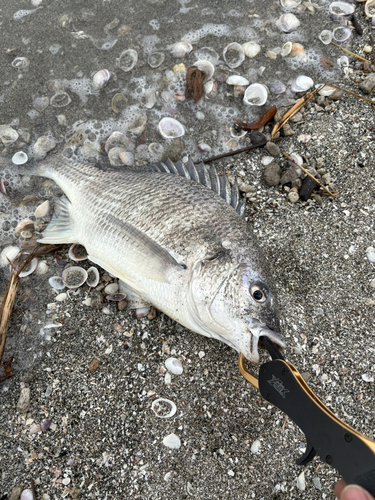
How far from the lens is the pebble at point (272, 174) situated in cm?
361

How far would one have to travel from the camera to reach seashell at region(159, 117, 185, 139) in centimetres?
389

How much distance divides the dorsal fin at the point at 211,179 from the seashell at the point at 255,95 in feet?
4.06

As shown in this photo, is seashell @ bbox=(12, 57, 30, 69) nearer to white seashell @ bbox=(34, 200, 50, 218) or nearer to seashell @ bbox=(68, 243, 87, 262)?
white seashell @ bbox=(34, 200, 50, 218)

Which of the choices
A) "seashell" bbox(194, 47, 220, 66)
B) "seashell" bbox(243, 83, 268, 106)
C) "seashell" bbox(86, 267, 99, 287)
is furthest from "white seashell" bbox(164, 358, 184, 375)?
"seashell" bbox(194, 47, 220, 66)

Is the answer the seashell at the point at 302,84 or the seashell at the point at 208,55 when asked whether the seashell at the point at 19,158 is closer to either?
the seashell at the point at 208,55

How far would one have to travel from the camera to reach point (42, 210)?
142 inches

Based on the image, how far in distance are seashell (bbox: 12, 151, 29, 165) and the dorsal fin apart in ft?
4.88

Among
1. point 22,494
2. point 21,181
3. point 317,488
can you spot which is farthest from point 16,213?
point 317,488

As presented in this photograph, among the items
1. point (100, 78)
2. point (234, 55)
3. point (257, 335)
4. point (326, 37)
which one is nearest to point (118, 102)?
point (100, 78)

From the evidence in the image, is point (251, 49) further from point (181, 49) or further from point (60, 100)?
point (60, 100)

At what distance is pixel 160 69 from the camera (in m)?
4.15

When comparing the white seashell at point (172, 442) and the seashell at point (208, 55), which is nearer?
the white seashell at point (172, 442)

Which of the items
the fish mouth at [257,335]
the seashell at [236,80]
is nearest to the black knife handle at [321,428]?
the fish mouth at [257,335]

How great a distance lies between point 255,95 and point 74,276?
9.45 ft
